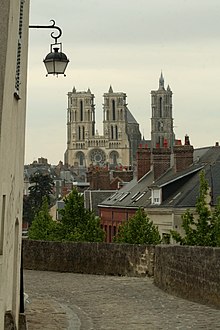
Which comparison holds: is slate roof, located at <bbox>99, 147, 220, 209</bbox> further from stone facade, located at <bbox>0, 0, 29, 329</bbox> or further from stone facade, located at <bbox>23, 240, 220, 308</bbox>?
stone facade, located at <bbox>0, 0, 29, 329</bbox>

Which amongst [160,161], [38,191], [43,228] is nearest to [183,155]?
[160,161]

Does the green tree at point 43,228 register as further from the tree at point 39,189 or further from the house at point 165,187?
the tree at point 39,189

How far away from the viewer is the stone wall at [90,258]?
73.5 feet

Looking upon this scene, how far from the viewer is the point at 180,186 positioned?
38344 millimetres

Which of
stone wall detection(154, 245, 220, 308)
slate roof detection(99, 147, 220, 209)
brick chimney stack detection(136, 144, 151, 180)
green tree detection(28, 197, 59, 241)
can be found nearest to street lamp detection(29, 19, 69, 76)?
stone wall detection(154, 245, 220, 308)

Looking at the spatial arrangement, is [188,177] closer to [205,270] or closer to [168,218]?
[168,218]

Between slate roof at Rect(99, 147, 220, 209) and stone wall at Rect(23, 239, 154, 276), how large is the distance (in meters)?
10.2

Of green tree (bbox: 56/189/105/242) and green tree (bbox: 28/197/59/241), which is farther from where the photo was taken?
green tree (bbox: 28/197/59/241)

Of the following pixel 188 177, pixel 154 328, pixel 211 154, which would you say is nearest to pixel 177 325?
pixel 154 328

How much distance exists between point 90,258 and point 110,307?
8639 mm

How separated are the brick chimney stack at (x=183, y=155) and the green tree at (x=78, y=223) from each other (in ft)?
35.7

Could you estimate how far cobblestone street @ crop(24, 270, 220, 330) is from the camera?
1320 centimetres

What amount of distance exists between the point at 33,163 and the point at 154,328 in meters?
178

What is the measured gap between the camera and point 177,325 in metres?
13.0
